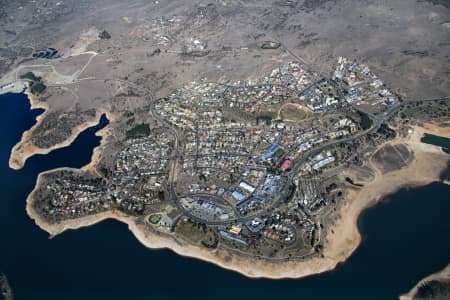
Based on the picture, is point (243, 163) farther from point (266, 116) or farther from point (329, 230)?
point (329, 230)

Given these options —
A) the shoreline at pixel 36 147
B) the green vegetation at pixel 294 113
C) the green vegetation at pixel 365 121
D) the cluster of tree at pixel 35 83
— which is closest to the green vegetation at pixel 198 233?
the shoreline at pixel 36 147

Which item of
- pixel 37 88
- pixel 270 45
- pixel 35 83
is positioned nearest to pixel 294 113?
pixel 270 45

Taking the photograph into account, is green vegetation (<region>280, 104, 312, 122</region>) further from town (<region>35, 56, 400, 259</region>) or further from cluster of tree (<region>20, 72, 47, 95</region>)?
cluster of tree (<region>20, 72, 47, 95</region>)

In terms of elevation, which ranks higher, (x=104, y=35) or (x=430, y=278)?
(x=104, y=35)

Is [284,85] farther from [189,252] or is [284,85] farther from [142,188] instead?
[189,252]

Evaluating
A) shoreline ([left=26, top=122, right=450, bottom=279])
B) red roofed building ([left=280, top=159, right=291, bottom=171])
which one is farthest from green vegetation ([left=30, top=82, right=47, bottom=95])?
red roofed building ([left=280, top=159, right=291, bottom=171])

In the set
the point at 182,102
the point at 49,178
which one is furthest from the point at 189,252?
the point at 182,102

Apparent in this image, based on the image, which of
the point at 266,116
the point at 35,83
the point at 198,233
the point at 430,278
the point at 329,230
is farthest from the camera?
the point at 35,83
